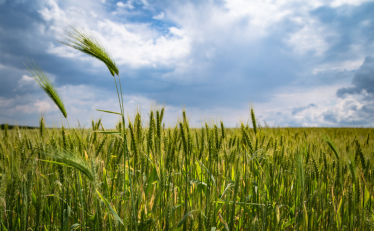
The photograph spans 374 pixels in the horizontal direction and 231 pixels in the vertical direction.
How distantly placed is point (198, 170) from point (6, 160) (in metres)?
2.39

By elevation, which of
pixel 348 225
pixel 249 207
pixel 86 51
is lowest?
pixel 348 225

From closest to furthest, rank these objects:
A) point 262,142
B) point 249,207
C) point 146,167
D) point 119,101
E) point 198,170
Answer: point 119,101 < point 249,207 < point 146,167 < point 198,170 < point 262,142

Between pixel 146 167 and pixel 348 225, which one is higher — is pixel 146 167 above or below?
above

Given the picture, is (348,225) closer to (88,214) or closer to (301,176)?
(301,176)

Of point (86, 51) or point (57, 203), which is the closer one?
point (86, 51)

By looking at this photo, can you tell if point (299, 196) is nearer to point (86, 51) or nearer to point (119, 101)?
point (119, 101)

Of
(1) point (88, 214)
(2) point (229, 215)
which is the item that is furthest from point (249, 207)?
(1) point (88, 214)

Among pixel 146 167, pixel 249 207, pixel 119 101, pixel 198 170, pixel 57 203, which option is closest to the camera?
pixel 119 101

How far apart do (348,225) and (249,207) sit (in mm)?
1119

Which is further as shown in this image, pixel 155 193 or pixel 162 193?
pixel 155 193

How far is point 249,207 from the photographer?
221cm

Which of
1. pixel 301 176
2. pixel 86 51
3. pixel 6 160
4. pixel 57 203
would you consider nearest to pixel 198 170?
pixel 301 176

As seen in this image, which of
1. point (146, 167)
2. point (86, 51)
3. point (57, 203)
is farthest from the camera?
point (146, 167)

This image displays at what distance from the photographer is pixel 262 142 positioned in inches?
126
